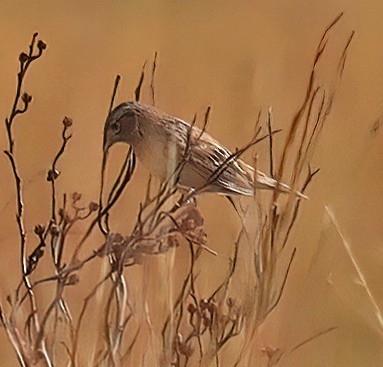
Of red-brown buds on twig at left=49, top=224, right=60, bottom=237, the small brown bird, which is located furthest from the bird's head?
red-brown buds on twig at left=49, top=224, right=60, bottom=237

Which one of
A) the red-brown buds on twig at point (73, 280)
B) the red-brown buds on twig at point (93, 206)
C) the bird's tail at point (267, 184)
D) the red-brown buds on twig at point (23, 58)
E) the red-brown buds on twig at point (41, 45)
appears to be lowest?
the red-brown buds on twig at point (73, 280)

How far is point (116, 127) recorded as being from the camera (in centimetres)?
97

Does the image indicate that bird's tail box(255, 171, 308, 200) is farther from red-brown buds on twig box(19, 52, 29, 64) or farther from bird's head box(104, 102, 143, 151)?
red-brown buds on twig box(19, 52, 29, 64)

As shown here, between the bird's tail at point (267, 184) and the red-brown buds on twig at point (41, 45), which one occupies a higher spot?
the red-brown buds on twig at point (41, 45)

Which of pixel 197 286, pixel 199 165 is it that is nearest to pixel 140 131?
pixel 199 165

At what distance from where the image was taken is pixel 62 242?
94 centimetres

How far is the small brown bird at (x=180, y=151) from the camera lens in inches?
37.4

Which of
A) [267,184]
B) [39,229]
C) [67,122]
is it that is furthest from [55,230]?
[267,184]

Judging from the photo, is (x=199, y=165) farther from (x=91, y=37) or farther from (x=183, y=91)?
(x=91, y=37)

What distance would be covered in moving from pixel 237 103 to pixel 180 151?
100 mm

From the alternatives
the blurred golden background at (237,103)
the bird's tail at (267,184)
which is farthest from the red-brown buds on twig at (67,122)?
the bird's tail at (267,184)

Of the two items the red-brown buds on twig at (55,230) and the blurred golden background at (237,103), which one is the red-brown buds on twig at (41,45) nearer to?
the blurred golden background at (237,103)

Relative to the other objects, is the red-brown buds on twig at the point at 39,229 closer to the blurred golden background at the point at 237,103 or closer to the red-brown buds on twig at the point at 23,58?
the blurred golden background at the point at 237,103

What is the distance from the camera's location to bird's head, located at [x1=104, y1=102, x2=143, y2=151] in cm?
96
